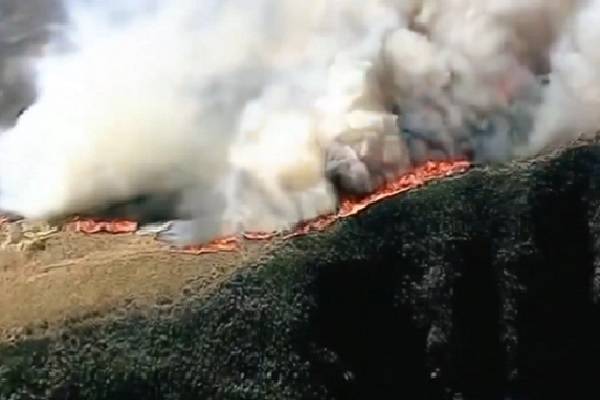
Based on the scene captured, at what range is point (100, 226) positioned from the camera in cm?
176

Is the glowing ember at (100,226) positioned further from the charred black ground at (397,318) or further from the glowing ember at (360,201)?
the charred black ground at (397,318)

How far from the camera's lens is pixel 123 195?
187 cm

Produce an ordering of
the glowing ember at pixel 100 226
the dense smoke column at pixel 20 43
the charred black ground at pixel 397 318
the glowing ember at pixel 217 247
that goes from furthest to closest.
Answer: the dense smoke column at pixel 20 43
the glowing ember at pixel 100 226
the glowing ember at pixel 217 247
the charred black ground at pixel 397 318

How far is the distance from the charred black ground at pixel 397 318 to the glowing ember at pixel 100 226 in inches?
11.0

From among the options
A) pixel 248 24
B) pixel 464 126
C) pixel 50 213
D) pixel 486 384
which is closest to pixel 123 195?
pixel 50 213

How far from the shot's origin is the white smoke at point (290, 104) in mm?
1806

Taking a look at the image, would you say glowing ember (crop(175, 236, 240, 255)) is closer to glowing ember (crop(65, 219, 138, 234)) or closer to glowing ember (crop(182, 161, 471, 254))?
glowing ember (crop(182, 161, 471, 254))

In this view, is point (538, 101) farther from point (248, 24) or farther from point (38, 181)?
point (38, 181)

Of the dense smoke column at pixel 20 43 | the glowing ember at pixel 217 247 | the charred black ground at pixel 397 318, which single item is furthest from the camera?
the dense smoke column at pixel 20 43

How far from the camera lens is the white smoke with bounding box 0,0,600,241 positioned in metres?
1.81

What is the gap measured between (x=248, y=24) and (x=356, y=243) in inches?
24.8

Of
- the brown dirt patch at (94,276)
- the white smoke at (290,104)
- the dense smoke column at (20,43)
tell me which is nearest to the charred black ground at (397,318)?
the brown dirt patch at (94,276)

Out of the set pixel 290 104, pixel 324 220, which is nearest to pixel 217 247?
pixel 324 220

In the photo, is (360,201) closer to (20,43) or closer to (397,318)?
(397,318)
